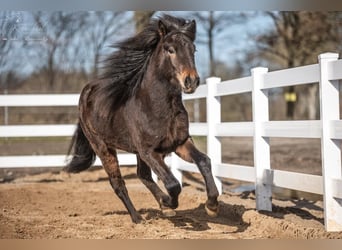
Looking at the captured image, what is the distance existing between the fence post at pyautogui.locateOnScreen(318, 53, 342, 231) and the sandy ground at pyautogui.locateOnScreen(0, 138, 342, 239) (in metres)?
0.12

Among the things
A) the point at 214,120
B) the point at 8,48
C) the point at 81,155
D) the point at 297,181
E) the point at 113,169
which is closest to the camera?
the point at 297,181

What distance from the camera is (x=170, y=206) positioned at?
3.26 meters

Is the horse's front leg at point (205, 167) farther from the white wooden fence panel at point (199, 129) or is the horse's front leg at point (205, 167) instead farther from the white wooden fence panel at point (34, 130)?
the white wooden fence panel at point (34, 130)

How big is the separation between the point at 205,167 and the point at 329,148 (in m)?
0.81

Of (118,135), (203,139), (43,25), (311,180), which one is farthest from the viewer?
(203,139)

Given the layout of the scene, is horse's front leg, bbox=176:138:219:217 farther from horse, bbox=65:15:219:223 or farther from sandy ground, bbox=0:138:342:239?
sandy ground, bbox=0:138:342:239

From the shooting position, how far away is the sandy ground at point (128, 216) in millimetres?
3469

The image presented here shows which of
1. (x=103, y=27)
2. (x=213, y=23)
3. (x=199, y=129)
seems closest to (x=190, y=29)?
(x=199, y=129)

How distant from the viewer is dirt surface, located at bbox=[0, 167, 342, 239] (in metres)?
3.45

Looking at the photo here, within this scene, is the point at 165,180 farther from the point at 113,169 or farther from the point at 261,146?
the point at 261,146

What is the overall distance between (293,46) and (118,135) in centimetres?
681

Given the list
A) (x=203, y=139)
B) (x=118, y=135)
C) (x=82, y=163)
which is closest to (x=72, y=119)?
(x=203, y=139)

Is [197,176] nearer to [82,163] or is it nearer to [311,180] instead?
[82,163]

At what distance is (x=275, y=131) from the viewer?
3982mm
